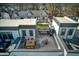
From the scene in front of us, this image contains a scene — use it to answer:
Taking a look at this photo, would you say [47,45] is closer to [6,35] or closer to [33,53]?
[33,53]

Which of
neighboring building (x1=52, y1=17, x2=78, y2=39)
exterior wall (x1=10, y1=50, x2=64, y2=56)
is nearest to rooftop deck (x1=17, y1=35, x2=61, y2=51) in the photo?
exterior wall (x1=10, y1=50, x2=64, y2=56)

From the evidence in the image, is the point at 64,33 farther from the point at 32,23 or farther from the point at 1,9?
the point at 1,9

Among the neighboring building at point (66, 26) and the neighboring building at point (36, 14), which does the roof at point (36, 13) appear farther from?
the neighboring building at point (66, 26)

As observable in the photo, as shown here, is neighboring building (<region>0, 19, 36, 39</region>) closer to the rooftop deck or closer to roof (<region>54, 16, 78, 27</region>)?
the rooftop deck

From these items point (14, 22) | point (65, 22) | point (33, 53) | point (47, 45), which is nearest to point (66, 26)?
point (65, 22)

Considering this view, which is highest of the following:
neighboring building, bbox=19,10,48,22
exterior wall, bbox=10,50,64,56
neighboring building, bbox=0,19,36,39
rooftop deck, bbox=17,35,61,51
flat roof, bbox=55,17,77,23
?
neighboring building, bbox=19,10,48,22

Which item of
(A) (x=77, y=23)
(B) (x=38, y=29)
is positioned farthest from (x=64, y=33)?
(B) (x=38, y=29)
